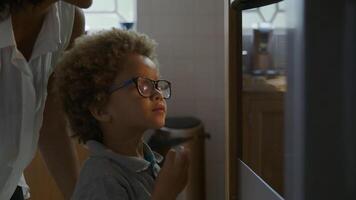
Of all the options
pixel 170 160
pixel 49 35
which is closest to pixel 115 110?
pixel 170 160

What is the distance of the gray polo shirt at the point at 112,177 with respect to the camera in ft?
2.40

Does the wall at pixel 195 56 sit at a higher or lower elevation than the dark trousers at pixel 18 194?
higher

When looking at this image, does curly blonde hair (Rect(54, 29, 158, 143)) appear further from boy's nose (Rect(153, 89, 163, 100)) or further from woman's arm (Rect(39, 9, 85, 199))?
woman's arm (Rect(39, 9, 85, 199))

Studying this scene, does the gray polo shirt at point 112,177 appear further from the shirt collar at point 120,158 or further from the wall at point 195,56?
the wall at point 195,56

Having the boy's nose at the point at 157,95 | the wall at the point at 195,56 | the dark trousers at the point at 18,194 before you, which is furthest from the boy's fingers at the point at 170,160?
the wall at the point at 195,56

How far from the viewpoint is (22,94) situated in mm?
905

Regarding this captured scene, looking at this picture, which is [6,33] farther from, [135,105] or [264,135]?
[264,135]

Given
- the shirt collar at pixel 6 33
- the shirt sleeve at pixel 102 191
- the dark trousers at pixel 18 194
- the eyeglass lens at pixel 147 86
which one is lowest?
the dark trousers at pixel 18 194

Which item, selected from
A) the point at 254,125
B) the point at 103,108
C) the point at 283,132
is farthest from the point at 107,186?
the point at 254,125

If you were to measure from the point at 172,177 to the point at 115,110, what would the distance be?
0.55 ft

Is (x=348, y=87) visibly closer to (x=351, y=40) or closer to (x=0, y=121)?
(x=351, y=40)

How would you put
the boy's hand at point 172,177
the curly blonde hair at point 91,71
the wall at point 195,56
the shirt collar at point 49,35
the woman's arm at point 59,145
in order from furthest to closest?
the wall at point 195,56 < the woman's arm at point 59,145 < the shirt collar at point 49,35 < the curly blonde hair at point 91,71 < the boy's hand at point 172,177

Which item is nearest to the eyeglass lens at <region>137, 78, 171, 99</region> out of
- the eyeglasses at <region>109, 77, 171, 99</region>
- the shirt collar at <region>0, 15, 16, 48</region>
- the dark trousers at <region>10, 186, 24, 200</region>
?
the eyeglasses at <region>109, 77, 171, 99</region>

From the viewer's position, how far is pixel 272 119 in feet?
2.85
